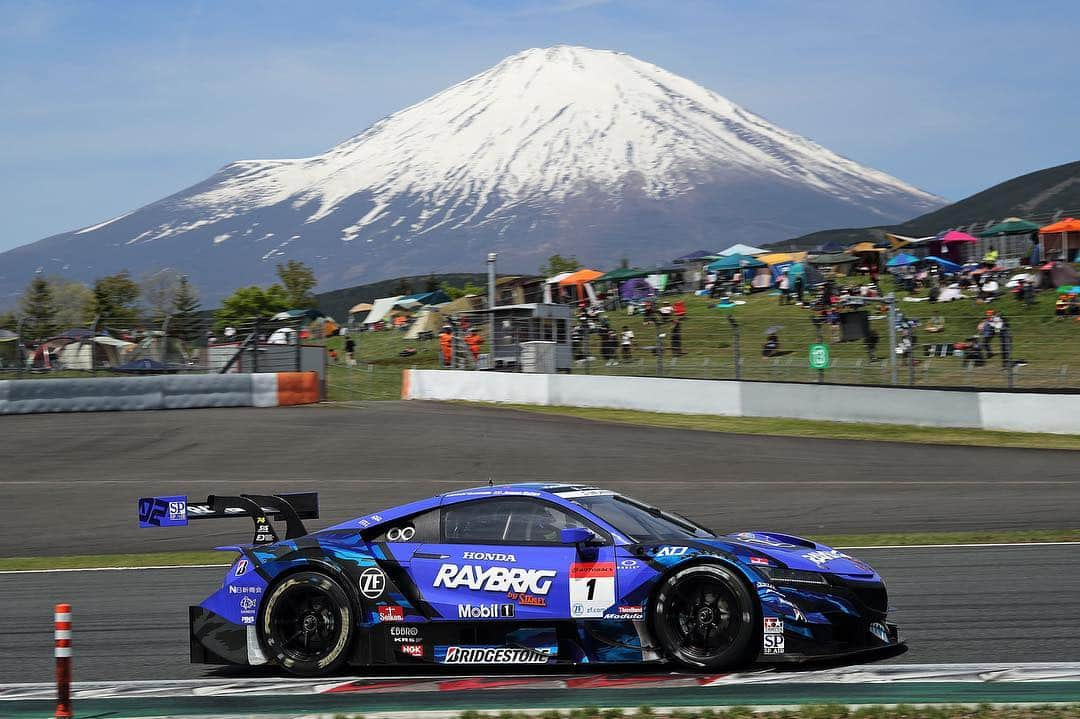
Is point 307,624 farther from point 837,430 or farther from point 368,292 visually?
point 368,292

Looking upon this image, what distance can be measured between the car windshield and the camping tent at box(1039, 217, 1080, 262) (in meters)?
39.1

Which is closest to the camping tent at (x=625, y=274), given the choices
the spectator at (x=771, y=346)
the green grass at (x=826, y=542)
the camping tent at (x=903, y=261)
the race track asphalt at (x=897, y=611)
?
the camping tent at (x=903, y=261)

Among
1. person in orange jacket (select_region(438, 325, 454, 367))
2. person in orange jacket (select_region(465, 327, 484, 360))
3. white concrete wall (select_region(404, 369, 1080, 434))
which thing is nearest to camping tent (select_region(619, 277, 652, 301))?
person in orange jacket (select_region(438, 325, 454, 367))

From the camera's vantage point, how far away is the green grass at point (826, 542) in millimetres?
12047

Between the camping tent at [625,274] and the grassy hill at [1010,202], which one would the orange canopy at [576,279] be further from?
the grassy hill at [1010,202]

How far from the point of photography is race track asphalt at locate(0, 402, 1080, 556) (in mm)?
14477

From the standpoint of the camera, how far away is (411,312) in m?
82.1

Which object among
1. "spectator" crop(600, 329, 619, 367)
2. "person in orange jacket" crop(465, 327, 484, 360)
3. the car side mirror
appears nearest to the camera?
the car side mirror

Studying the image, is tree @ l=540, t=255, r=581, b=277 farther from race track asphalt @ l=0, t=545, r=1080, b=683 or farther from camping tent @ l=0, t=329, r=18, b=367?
race track asphalt @ l=0, t=545, r=1080, b=683

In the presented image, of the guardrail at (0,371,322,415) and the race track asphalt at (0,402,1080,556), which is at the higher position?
the guardrail at (0,371,322,415)

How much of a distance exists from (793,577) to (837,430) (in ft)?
56.2

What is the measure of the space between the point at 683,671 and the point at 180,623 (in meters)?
4.27

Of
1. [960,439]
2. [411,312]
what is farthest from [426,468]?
[411,312]

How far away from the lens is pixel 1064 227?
153 feet
